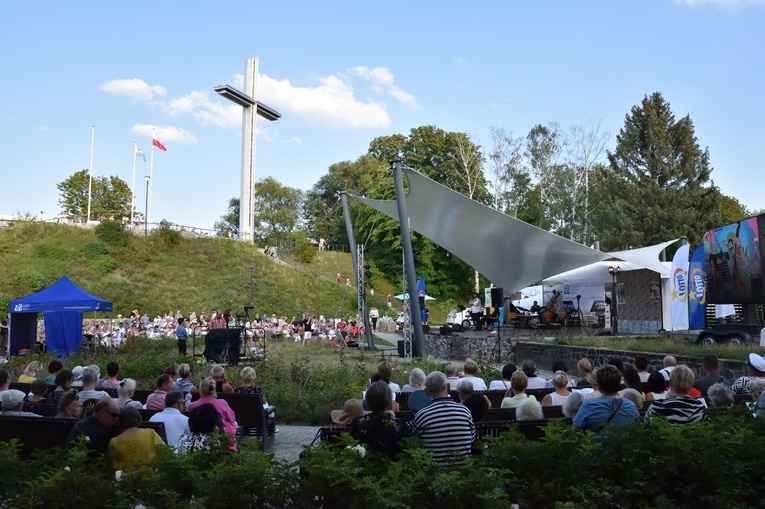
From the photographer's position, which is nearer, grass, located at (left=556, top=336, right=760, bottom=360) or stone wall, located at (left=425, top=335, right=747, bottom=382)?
grass, located at (left=556, top=336, right=760, bottom=360)

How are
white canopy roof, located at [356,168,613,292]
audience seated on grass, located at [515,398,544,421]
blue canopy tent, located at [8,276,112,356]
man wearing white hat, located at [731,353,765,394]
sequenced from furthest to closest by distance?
1. blue canopy tent, located at [8,276,112,356]
2. white canopy roof, located at [356,168,613,292]
3. man wearing white hat, located at [731,353,765,394]
4. audience seated on grass, located at [515,398,544,421]

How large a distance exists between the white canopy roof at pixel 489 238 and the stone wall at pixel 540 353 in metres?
2.33

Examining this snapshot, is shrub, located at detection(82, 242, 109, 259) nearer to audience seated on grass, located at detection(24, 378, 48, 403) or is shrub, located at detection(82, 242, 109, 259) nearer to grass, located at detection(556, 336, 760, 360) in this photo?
grass, located at detection(556, 336, 760, 360)

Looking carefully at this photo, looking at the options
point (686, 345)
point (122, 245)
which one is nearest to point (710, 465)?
point (686, 345)

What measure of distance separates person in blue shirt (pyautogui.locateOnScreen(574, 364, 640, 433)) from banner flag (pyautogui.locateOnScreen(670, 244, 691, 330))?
1404 centimetres

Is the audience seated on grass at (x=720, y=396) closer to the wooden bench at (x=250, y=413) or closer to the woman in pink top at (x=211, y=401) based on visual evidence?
the woman in pink top at (x=211, y=401)

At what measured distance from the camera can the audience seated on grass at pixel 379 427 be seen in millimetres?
3771

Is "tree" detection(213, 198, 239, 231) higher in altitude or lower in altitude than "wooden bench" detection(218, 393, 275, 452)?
higher

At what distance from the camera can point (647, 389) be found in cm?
579

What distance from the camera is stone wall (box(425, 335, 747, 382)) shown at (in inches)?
439

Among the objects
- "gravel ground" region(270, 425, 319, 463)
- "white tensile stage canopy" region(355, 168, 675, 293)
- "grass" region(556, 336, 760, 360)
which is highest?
"white tensile stage canopy" region(355, 168, 675, 293)

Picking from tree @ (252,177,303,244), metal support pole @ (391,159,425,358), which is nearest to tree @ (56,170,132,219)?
tree @ (252,177,303,244)

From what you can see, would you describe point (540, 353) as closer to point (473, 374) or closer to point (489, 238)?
point (489, 238)

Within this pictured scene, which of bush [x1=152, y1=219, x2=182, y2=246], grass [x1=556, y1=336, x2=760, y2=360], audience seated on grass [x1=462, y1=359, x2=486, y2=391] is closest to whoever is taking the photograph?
audience seated on grass [x1=462, y1=359, x2=486, y2=391]
